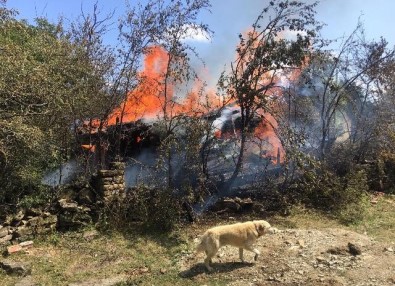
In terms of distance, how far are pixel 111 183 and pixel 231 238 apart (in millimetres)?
3683

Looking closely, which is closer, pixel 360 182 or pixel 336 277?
pixel 336 277

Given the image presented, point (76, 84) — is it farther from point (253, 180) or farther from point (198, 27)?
point (253, 180)

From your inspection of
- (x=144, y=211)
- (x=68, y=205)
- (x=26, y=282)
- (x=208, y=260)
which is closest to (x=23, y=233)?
(x=68, y=205)

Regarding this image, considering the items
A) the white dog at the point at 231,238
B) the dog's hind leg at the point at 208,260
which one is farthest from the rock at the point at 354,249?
the dog's hind leg at the point at 208,260

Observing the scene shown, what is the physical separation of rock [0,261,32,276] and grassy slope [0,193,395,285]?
0.09 meters

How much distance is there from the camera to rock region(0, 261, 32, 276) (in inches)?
299

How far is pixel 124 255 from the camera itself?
8445 mm

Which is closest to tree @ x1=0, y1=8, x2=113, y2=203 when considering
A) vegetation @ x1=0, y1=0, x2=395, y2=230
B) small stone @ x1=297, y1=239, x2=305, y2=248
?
vegetation @ x1=0, y1=0, x2=395, y2=230

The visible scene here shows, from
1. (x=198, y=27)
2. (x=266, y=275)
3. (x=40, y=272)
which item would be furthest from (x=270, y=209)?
(x=40, y=272)

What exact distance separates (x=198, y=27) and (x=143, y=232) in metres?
5.37

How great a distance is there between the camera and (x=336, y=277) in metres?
7.00

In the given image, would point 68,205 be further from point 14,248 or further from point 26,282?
point 26,282

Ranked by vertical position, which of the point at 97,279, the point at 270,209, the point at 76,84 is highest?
the point at 76,84

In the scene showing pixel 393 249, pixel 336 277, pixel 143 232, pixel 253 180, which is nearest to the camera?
pixel 336 277
